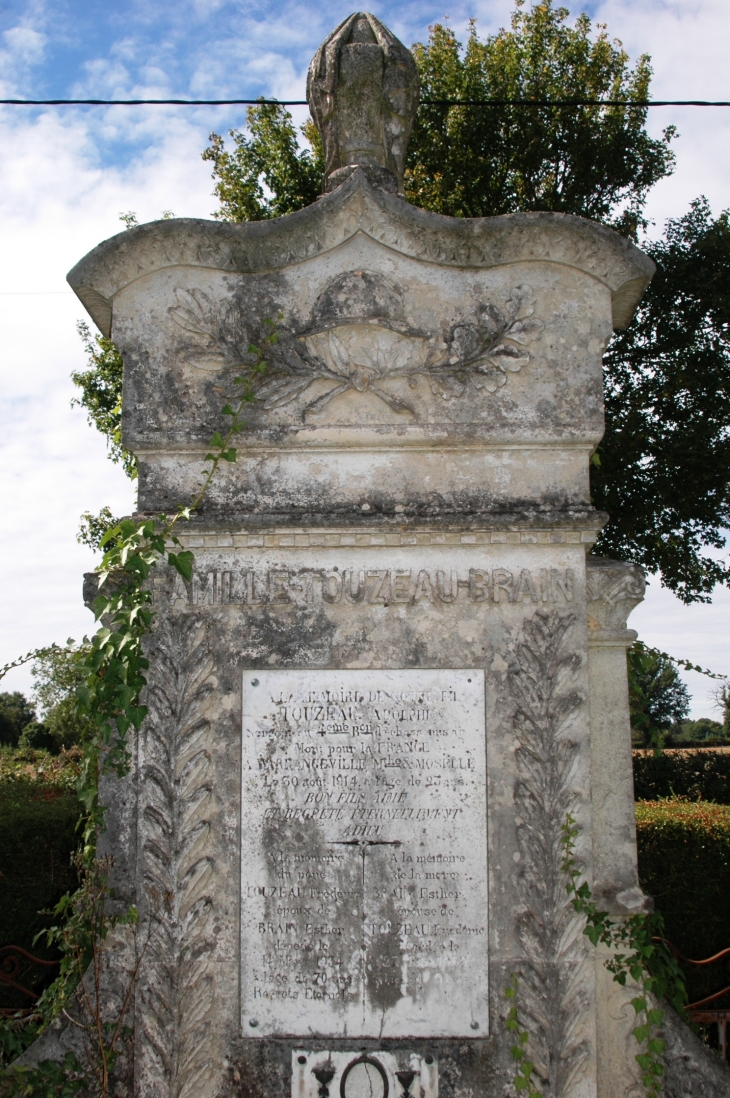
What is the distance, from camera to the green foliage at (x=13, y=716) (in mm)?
39188

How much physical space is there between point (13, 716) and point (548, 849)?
41.0 meters

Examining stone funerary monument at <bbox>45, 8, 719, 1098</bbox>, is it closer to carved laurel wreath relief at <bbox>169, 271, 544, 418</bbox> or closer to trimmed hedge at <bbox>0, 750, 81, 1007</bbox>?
carved laurel wreath relief at <bbox>169, 271, 544, 418</bbox>

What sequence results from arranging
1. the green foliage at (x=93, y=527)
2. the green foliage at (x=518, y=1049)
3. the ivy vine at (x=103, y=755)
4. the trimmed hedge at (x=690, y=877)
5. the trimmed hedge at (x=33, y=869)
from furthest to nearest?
the green foliage at (x=93, y=527) → the trimmed hedge at (x=690, y=877) → the trimmed hedge at (x=33, y=869) → the ivy vine at (x=103, y=755) → the green foliage at (x=518, y=1049)

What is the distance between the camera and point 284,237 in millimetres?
3713

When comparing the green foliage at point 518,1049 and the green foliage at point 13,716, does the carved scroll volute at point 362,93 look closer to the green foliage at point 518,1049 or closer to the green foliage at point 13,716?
the green foliage at point 518,1049

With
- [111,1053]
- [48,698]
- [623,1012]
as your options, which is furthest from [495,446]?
[48,698]

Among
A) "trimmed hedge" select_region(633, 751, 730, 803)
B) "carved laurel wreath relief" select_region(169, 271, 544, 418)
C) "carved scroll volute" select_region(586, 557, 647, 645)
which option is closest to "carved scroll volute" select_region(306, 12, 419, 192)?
"carved laurel wreath relief" select_region(169, 271, 544, 418)

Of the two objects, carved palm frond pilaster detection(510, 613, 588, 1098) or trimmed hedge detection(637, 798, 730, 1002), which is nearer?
carved palm frond pilaster detection(510, 613, 588, 1098)

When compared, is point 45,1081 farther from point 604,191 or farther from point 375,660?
point 604,191

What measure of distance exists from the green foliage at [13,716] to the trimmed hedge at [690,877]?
35710mm

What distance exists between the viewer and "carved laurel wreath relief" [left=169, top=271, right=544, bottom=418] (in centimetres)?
368

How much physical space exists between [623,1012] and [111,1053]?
194 centimetres

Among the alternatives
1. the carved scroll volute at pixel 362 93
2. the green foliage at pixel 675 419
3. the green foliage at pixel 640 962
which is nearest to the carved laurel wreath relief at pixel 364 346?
the carved scroll volute at pixel 362 93

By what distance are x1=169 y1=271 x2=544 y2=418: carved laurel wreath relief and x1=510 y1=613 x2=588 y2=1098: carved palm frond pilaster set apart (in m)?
1.07
